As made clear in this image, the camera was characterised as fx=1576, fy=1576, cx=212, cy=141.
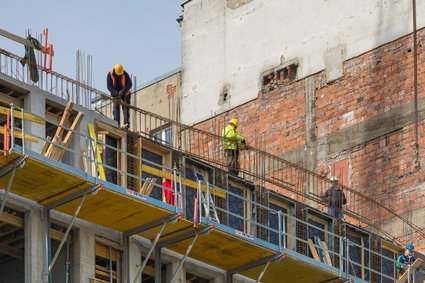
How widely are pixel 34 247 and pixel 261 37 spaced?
26278 mm

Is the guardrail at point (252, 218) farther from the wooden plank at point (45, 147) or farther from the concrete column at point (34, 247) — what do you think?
the concrete column at point (34, 247)

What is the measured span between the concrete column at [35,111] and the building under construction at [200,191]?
31 millimetres

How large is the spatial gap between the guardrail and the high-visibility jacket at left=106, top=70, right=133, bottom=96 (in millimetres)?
2605

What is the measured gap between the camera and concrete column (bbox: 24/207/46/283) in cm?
3269

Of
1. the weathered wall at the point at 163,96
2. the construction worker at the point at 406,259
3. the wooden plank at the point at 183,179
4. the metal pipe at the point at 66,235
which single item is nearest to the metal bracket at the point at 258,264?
the wooden plank at the point at 183,179

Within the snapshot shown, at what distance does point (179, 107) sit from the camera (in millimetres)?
60156

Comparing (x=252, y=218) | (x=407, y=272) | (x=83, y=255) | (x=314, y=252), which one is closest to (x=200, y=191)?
(x=83, y=255)

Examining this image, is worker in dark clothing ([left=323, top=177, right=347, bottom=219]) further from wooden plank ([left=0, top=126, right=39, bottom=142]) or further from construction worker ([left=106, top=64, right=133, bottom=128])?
wooden plank ([left=0, top=126, right=39, bottom=142])

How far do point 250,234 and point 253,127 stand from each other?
59.5 ft

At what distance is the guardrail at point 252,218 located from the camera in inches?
1323

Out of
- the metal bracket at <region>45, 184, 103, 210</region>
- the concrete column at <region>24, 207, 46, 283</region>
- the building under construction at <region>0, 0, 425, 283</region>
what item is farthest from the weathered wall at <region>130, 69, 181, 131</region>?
the concrete column at <region>24, 207, 46, 283</region>

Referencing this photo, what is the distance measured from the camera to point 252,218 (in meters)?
40.1

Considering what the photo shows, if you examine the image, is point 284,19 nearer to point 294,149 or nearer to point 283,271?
point 294,149

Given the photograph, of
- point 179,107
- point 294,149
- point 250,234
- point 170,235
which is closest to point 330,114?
point 294,149
